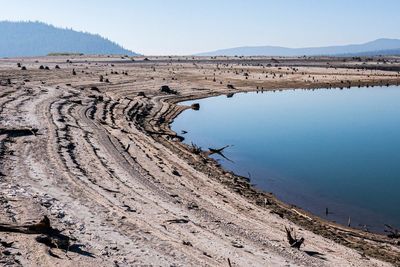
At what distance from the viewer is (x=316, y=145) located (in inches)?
1459

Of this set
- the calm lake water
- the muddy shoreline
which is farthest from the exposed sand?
the calm lake water

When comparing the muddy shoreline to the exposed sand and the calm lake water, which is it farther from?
the calm lake water

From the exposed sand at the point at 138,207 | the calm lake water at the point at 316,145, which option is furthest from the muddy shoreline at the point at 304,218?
the calm lake water at the point at 316,145

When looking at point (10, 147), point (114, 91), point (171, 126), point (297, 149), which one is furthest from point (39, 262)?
point (114, 91)

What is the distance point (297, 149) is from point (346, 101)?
29388 mm

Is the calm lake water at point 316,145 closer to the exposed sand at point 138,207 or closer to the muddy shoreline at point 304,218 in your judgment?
the muddy shoreline at point 304,218

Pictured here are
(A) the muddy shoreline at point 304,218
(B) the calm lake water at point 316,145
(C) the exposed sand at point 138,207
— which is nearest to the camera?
(C) the exposed sand at point 138,207

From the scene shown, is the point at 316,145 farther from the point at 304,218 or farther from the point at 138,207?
the point at 138,207

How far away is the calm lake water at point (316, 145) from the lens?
78.4 feet

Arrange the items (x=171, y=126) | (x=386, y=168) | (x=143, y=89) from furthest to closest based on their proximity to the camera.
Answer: (x=143, y=89) < (x=171, y=126) < (x=386, y=168)

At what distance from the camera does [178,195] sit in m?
19.5

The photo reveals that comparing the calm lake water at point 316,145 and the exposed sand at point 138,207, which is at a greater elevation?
the exposed sand at point 138,207

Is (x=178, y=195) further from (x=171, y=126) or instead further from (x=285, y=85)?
(x=285, y=85)

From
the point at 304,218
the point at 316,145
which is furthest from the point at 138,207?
the point at 316,145
